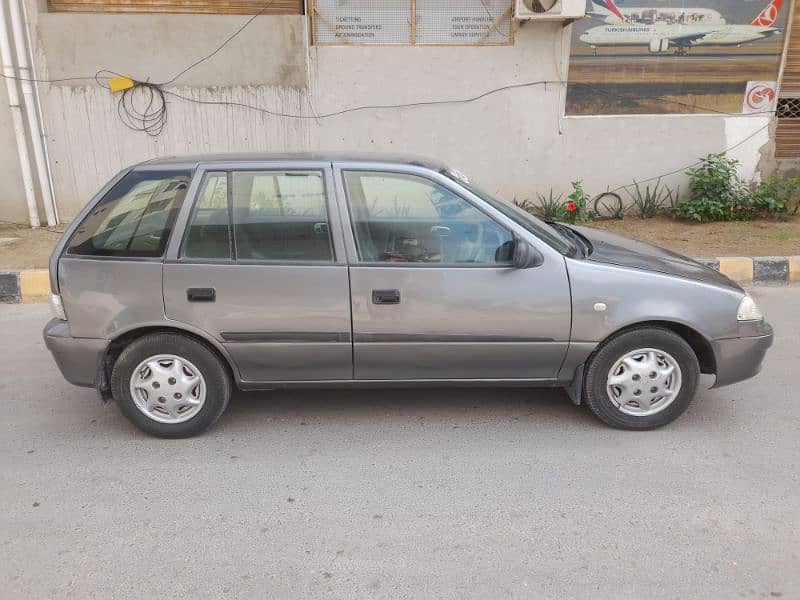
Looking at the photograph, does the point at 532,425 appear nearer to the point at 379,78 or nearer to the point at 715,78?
the point at 379,78

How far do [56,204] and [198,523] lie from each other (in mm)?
7111

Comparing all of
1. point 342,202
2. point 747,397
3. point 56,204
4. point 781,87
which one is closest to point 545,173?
point 781,87

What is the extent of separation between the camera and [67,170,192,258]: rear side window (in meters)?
3.64

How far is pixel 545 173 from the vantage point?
8945 millimetres

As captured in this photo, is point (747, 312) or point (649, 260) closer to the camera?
point (747, 312)

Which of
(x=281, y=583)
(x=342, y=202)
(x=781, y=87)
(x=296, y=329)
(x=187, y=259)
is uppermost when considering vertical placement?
(x=781, y=87)

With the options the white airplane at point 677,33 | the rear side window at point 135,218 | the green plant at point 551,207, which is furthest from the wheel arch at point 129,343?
the white airplane at point 677,33

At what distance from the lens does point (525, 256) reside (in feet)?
11.5

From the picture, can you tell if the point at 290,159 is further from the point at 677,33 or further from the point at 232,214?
the point at 677,33

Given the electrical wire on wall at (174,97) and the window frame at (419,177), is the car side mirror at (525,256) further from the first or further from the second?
the electrical wire on wall at (174,97)

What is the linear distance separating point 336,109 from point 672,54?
437 cm

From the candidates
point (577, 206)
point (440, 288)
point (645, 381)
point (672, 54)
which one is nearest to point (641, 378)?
point (645, 381)

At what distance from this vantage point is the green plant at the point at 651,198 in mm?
8953

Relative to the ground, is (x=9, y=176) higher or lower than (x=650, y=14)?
lower
